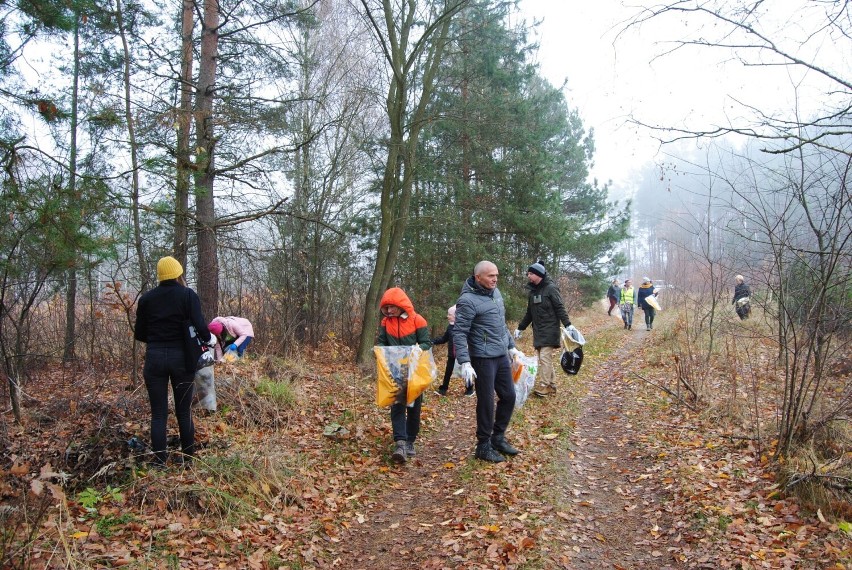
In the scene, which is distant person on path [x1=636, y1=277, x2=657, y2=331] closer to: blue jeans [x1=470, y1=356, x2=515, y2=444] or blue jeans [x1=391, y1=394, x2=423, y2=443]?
blue jeans [x1=470, y1=356, x2=515, y2=444]

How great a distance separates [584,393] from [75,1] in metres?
8.44

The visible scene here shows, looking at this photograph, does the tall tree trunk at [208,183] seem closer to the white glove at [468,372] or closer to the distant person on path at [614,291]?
the white glove at [468,372]

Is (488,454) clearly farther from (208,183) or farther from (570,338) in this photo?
(208,183)

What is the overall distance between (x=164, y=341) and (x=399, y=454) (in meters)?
2.64

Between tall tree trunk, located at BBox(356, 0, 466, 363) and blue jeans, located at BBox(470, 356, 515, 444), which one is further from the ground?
tall tree trunk, located at BBox(356, 0, 466, 363)

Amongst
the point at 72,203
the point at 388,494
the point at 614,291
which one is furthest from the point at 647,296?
the point at 72,203

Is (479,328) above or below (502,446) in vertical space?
above

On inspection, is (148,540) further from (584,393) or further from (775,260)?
(584,393)

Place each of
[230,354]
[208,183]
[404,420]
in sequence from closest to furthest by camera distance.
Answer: [404,420] < [230,354] < [208,183]

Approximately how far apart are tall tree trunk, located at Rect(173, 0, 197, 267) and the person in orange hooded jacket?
323 centimetres

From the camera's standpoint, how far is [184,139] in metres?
8.15

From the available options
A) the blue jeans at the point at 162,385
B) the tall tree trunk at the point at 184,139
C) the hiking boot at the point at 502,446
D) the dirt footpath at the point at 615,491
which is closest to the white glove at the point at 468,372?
the hiking boot at the point at 502,446

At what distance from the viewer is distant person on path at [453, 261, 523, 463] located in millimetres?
5332

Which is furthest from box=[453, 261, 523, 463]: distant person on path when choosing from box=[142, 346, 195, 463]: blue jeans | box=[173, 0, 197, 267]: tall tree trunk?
box=[173, 0, 197, 267]: tall tree trunk
